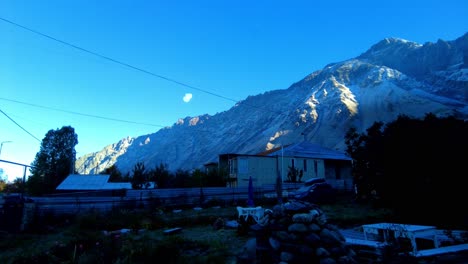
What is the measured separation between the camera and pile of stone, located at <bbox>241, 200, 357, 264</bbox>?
6.08 metres

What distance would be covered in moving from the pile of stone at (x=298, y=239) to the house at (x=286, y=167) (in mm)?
26163

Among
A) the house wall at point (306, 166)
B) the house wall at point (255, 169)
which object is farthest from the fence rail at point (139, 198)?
the house wall at point (306, 166)

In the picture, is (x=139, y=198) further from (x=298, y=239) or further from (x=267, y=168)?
(x=298, y=239)

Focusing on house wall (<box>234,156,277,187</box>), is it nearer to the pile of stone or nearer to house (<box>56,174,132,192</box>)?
house (<box>56,174,132,192</box>)

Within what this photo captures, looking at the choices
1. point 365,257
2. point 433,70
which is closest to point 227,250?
point 365,257

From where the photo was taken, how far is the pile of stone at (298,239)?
608 centimetres

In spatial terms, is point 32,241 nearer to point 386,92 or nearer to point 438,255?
point 438,255

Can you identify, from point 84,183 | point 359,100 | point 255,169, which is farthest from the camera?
point 359,100

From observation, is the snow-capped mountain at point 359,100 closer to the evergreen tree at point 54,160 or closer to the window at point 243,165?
the evergreen tree at point 54,160

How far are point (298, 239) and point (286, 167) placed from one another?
110 ft

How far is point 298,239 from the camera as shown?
631 cm

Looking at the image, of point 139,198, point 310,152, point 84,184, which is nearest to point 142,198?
point 139,198

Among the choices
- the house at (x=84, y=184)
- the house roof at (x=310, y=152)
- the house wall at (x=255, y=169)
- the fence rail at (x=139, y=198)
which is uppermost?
the house roof at (x=310, y=152)

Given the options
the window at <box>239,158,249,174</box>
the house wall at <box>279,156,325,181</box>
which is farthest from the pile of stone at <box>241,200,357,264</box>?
the house wall at <box>279,156,325,181</box>
